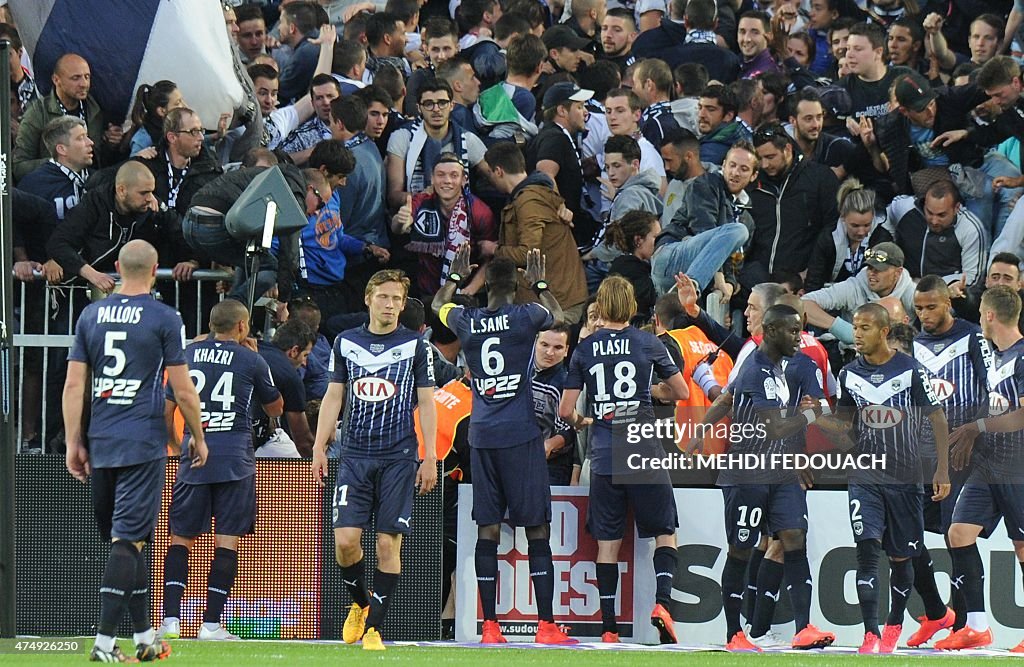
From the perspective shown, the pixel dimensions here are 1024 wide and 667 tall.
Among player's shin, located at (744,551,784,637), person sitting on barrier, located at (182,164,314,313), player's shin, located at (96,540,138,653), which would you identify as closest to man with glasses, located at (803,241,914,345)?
player's shin, located at (744,551,784,637)

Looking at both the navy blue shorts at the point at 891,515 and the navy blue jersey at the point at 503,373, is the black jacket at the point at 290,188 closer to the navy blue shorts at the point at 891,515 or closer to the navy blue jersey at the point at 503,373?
the navy blue jersey at the point at 503,373

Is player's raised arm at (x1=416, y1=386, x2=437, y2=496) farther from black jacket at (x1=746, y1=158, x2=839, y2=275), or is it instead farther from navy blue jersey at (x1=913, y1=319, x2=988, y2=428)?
black jacket at (x1=746, y1=158, x2=839, y2=275)

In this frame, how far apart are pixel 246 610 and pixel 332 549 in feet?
2.29

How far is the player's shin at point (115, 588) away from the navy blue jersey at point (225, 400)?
164 cm

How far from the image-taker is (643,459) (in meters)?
11.2

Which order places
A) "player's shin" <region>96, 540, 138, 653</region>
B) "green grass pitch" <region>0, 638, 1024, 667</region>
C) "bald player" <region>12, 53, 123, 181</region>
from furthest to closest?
"bald player" <region>12, 53, 123, 181</region>
"green grass pitch" <region>0, 638, 1024, 667</region>
"player's shin" <region>96, 540, 138, 653</region>

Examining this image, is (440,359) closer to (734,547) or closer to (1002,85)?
(734,547)

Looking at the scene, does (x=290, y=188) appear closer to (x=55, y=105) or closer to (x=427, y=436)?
(x=55, y=105)

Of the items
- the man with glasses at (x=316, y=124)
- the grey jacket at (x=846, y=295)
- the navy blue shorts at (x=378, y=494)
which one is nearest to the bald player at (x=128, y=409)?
the navy blue shorts at (x=378, y=494)

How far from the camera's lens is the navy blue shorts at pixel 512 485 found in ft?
36.8

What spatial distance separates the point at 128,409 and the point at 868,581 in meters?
4.80

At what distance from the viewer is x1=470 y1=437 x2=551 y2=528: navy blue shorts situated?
11.2 meters

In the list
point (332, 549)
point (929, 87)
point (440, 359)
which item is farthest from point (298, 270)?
point (929, 87)

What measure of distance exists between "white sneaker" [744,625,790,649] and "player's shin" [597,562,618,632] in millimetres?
917
